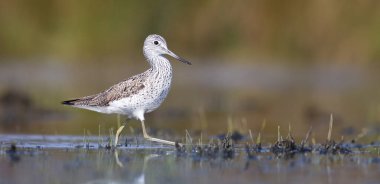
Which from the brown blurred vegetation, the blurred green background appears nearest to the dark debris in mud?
the blurred green background

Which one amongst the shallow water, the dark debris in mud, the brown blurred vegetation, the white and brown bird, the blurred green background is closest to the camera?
the shallow water

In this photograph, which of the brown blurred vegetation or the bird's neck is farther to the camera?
the brown blurred vegetation

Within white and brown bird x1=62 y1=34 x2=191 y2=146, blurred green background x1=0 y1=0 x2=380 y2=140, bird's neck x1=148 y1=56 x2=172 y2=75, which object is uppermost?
blurred green background x1=0 y1=0 x2=380 y2=140

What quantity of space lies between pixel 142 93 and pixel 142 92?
0.4 inches

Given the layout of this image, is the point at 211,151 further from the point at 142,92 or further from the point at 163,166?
the point at 142,92

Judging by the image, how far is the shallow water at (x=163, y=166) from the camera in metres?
8.00

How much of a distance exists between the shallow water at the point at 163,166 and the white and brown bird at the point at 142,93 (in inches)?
20.3

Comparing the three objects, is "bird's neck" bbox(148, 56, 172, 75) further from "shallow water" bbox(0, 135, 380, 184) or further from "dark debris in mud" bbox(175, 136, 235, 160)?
"dark debris in mud" bbox(175, 136, 235, 160)

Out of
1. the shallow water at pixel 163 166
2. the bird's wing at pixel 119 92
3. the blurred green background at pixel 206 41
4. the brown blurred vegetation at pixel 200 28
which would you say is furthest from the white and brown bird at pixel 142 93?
the brown blurred vegetation at pixel 200 28

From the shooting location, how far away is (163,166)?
348 inches

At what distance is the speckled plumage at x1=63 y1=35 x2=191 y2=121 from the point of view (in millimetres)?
10602

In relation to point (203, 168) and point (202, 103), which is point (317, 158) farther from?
Result: point (202, 103)

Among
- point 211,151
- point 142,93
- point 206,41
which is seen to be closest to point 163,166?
point 211,151

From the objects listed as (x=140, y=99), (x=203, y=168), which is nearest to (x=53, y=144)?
(x=140, y=99)
